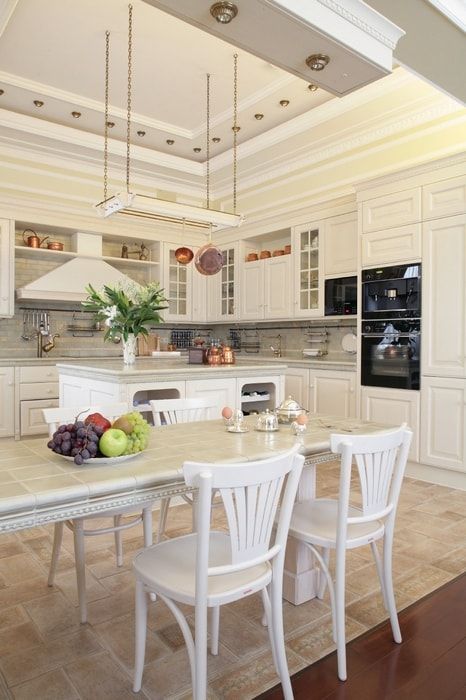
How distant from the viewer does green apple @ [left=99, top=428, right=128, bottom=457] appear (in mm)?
1591

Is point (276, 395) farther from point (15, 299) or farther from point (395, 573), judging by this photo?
point (15, 299)

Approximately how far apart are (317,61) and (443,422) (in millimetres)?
2855

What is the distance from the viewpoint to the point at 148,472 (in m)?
1.52

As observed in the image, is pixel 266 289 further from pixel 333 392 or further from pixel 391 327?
pixel 391 327

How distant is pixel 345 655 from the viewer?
5.90ft

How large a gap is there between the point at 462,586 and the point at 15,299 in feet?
17.5

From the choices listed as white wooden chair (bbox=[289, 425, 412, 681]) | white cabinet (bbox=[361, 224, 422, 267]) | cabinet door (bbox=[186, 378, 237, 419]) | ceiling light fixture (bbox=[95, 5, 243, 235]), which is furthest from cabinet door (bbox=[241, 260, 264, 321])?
white wooden chair (bbox=[289, 425, 412, 681])

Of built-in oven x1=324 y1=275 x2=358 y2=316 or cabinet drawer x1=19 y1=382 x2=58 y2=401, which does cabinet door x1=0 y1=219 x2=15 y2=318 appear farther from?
built-in oven x1=324 y1=275 x2=358 y2=316

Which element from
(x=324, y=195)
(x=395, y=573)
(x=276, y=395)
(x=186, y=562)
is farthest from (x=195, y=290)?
(x=186, y=562)

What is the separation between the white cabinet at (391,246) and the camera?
4227 mm

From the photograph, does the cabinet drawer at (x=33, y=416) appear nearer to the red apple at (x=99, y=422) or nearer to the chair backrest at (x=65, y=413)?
the chair backrest at (x=65, y=413)

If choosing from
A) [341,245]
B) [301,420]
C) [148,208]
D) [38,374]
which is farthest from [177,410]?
[38,374]

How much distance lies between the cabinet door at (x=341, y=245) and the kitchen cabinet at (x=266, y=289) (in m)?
0.66

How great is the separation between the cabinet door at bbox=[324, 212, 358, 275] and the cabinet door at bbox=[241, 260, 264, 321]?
3.73 ft
